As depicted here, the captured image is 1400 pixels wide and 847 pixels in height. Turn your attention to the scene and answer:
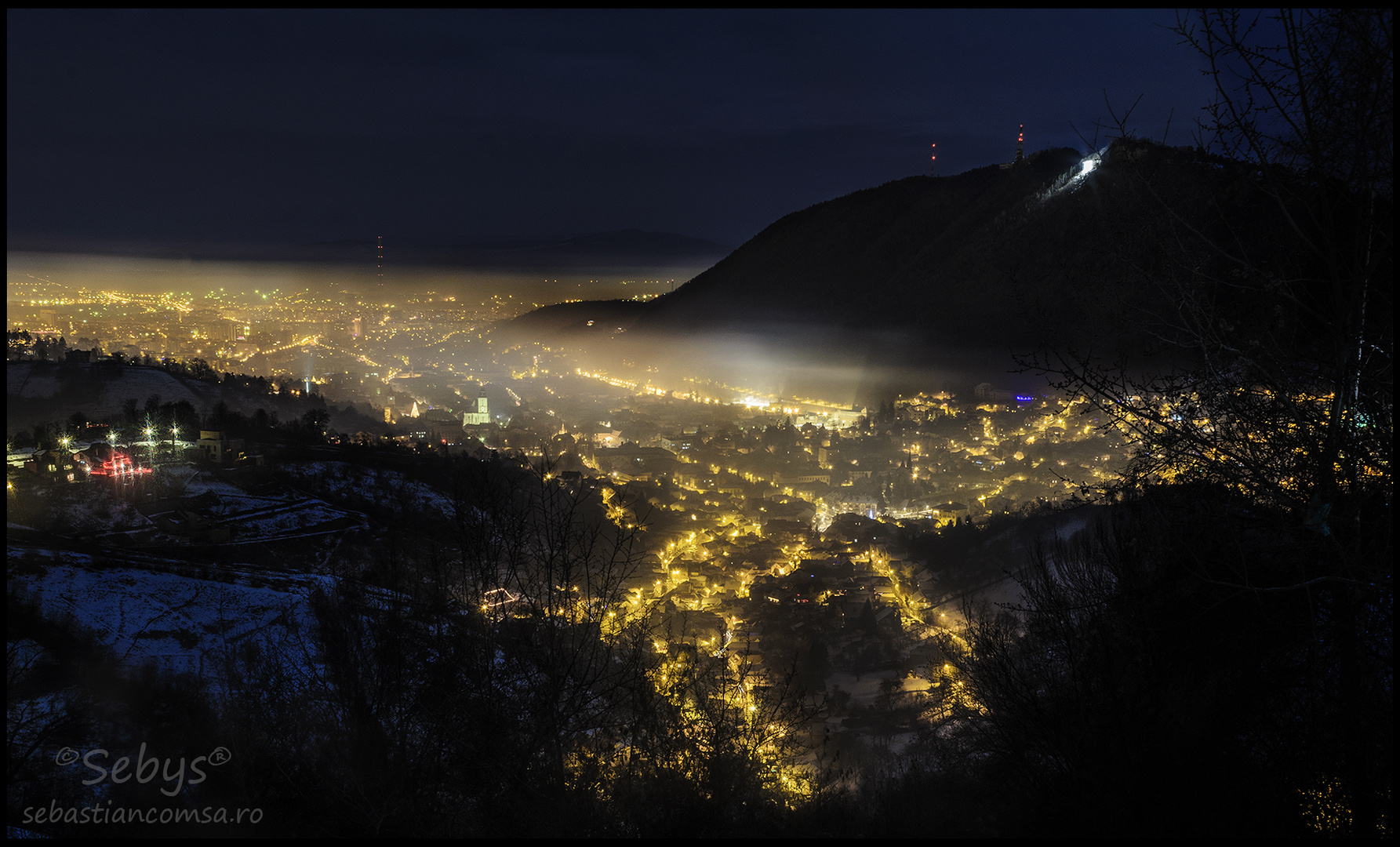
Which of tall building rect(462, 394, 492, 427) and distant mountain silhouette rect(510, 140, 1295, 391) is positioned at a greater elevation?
distant mountain silhouette rect(510, 140, 1295, 391)

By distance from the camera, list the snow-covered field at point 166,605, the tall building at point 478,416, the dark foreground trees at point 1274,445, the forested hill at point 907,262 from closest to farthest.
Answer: the dark foreground trees at point 1274,445 < the snow-covered field at point 166,605 < the tall building at point 478,416 < the forested hill at point 907,262

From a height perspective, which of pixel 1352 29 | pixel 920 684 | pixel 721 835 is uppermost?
pixel 1352 29

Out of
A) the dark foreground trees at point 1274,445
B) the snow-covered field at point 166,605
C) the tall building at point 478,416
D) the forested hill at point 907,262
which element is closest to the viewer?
the dark foreground trees at point 1274,445

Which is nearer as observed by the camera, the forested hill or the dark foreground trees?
the dark foreground trees

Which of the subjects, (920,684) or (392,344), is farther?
(392,344)

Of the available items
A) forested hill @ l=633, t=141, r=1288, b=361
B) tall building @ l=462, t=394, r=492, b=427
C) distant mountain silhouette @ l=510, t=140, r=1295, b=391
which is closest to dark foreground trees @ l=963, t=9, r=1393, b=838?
distant mountain silhouette @ l=510, t=140, r=1295, b=391

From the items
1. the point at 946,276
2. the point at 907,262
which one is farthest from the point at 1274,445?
the point at 907,262

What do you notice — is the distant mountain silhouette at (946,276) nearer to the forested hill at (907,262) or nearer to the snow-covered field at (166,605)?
the forested hill at (907,262)

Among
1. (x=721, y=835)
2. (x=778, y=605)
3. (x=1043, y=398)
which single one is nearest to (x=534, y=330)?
(x=1043, y=398)

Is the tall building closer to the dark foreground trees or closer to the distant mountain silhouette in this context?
the distant mountain silhouette

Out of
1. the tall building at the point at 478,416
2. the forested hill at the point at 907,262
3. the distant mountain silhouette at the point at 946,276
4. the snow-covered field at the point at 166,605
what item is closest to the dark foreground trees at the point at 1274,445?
the distant mountain silhouette at the point at 946,276

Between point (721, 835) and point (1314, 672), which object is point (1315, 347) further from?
point (721, 835)
